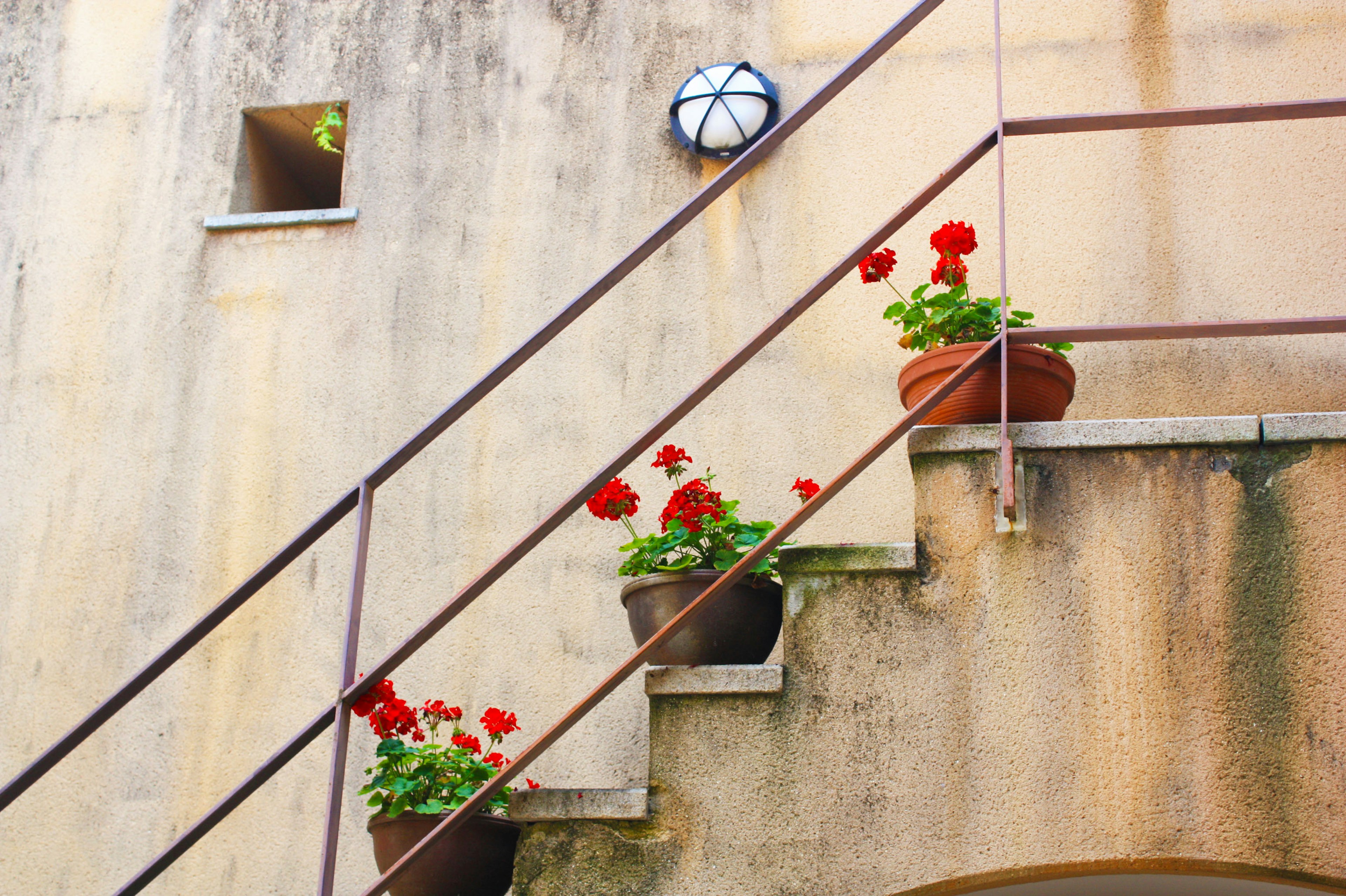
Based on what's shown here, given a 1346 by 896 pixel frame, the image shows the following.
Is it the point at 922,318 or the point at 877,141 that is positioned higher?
the point at 877,141

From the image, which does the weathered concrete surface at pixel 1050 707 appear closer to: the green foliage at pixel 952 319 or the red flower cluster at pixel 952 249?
the green foliage at pixel 952 319

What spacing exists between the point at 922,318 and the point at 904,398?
20cm

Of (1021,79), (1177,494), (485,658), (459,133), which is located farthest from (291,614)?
(1021,79)

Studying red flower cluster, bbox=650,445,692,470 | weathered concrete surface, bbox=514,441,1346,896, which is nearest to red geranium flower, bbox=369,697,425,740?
weathered concrete surface, bbox=514,441,1346,896

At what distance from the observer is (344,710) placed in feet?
8.63

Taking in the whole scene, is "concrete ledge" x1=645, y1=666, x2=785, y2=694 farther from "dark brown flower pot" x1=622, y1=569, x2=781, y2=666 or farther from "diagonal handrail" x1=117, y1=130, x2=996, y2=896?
"diagonal handrail" x1=117, y1=130, x2=996, y2=896

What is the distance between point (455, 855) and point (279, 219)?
110 inches

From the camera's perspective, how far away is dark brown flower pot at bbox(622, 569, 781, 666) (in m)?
2.77

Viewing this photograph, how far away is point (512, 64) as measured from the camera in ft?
16.1

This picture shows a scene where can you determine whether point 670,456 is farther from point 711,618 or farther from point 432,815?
point 432,815

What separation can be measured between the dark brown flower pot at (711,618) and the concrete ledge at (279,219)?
2418 millimetres

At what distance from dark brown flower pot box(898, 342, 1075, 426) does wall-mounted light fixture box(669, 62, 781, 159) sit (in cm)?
190

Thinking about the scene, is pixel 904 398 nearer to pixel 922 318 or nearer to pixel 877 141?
pixel 922 318

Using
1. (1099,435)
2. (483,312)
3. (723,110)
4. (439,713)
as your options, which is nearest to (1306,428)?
(1099,435)
